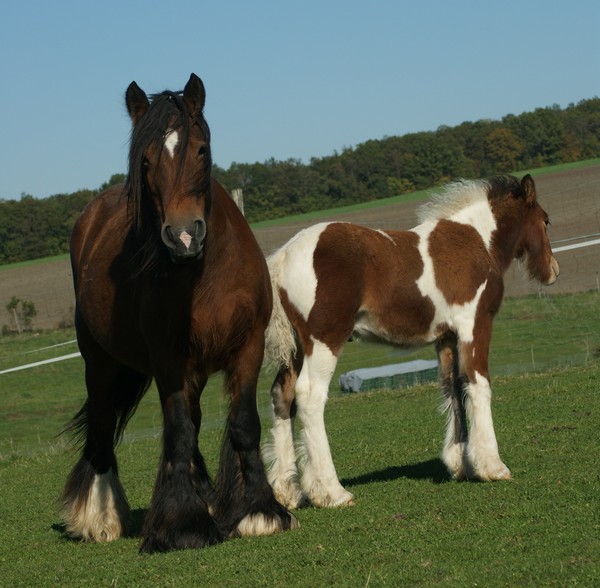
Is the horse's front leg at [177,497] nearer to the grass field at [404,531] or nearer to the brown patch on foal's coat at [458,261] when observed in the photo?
the grass field at [404,531]

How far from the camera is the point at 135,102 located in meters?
5.88

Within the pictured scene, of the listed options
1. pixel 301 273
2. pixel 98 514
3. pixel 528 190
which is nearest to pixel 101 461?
pixel 98 514

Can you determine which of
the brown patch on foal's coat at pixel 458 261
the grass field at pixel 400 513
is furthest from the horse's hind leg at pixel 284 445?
the brown patch on foal's coat at pixel 458 261

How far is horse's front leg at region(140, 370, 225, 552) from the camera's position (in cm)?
581

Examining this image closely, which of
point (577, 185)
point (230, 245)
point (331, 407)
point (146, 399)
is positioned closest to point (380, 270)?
point (230, 245)

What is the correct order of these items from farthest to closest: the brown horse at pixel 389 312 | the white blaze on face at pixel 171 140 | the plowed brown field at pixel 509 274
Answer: the plowed brown field at pixel 509 274 → the brown horse at pixel 389 312 → the white blaze on face at pixel 171 140

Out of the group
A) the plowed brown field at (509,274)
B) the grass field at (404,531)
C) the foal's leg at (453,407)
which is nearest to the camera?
the grass field at (404,531)

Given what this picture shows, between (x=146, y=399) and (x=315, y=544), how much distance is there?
52.3ft

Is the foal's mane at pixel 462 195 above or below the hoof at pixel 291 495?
above

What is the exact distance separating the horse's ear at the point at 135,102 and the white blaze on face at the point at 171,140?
0.45 meters

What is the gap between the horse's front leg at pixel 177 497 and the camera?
581 centimetres

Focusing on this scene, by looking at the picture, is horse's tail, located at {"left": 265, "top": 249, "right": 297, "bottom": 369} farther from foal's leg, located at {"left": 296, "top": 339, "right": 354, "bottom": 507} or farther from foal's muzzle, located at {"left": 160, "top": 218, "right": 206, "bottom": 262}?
foal's muzzle, located at {"left": 160, "top": 218, "right": 206, "bottom": 262}

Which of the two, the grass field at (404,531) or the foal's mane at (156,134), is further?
the foal's mane at (156,134)

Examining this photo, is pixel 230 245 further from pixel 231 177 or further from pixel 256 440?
pixel 231 177
